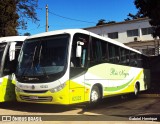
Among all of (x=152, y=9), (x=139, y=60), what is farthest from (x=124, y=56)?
(x=152, y=9)

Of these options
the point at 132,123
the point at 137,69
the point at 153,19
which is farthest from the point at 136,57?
the point at 132,123

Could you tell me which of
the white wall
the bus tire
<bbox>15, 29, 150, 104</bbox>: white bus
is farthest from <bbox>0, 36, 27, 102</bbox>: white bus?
the white wall

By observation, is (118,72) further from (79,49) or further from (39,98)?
(39,98)

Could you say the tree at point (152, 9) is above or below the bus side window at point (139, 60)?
above

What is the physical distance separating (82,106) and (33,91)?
2.77m

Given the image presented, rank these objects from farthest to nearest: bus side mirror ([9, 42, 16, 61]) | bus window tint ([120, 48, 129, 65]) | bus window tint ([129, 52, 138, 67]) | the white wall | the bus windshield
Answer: the white wall → bus window tint ([129, 52, 138, 67]) → bus window tint ([120, 48, 129, 65]) → bus side mirror ([9, 42, 16, 61]) → the bus windshield

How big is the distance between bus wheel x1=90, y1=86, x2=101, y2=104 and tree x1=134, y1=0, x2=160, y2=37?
643 centimetres

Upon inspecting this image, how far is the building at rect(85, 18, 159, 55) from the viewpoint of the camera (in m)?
44.4

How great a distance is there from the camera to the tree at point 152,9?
16.8 meters

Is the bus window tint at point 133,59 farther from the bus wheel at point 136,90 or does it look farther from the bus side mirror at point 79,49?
the bus side mirror at point 79,49

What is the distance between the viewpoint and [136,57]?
18000 millimetres

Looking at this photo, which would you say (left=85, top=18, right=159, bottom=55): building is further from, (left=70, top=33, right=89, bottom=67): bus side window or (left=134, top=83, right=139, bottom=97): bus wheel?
(left=70, top=33, right=89, bottom=67): bus side window

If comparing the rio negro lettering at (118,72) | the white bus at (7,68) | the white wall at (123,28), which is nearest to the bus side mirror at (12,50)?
the white bus at (7,68)

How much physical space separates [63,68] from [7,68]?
3099 mm
